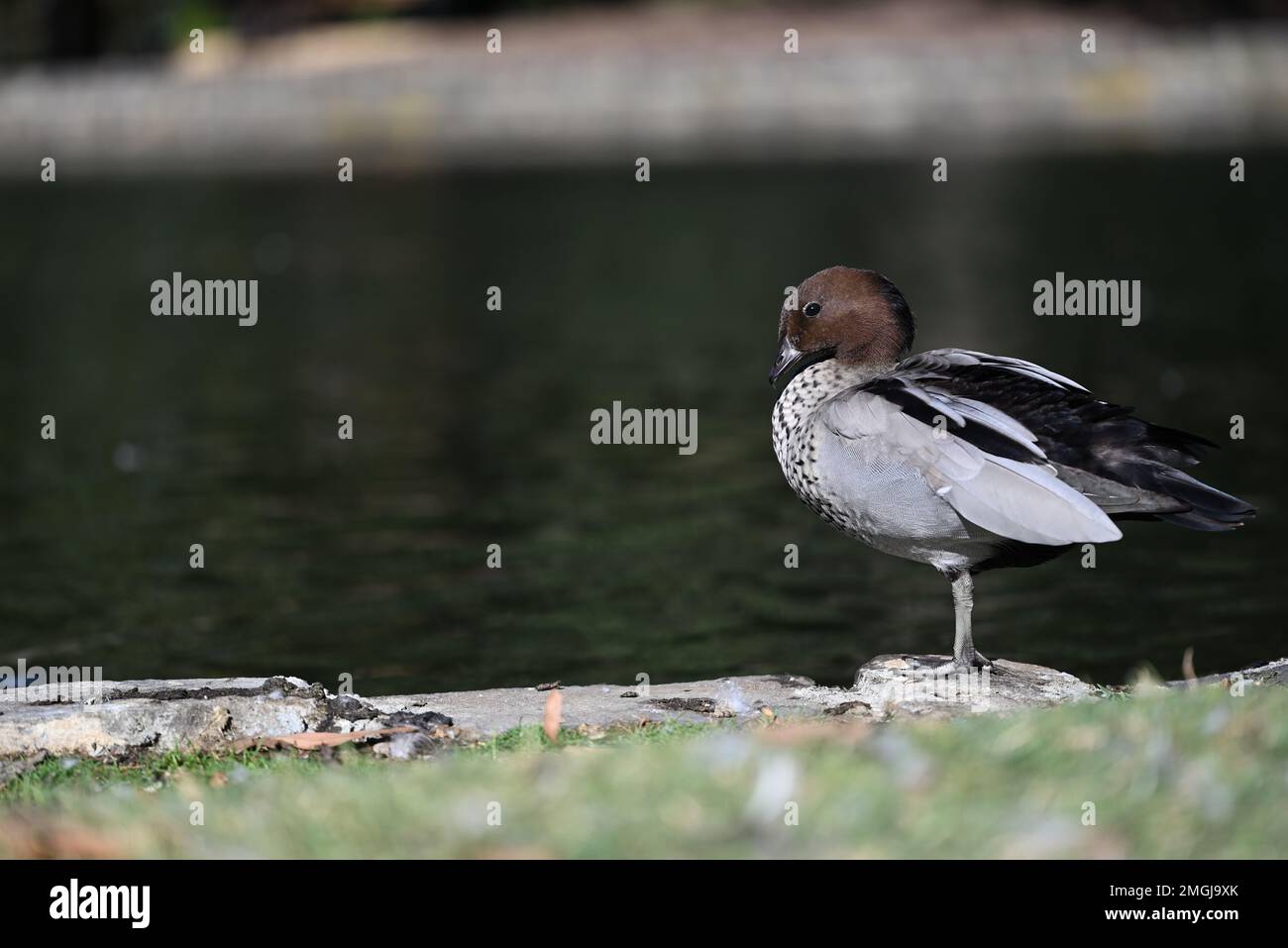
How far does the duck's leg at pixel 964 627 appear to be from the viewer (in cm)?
668

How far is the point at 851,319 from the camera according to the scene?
6988 millimetres

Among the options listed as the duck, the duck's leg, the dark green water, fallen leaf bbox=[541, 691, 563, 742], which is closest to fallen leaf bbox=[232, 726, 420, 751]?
fallen leaf bbox=[541, 691, 563, 742]

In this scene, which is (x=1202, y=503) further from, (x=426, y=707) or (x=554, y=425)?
(x=554, y=425)

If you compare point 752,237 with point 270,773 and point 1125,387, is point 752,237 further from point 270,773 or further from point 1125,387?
point 270,773

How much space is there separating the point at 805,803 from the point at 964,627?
2.74 m

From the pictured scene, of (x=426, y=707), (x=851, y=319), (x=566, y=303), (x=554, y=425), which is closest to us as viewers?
(x=426, y=707)

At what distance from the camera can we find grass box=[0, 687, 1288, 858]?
12.9 feet

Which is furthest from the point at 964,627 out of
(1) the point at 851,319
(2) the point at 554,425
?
(2) the point at 554,425

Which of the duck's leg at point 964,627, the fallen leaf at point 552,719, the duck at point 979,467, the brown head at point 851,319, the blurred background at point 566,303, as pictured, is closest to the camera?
the fallen leaf at point 552,719

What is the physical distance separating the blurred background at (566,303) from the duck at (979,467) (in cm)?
222

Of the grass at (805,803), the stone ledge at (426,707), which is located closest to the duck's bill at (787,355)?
the stone ledge at (426,707)

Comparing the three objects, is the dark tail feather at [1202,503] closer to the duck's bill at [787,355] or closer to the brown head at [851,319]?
the brown head at [851,319]

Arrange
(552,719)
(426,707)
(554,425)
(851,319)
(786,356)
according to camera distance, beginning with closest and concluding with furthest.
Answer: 1. (552,719)
2. (426,707)
3. (851,319)
4. (786,356)
5. (554,425)
